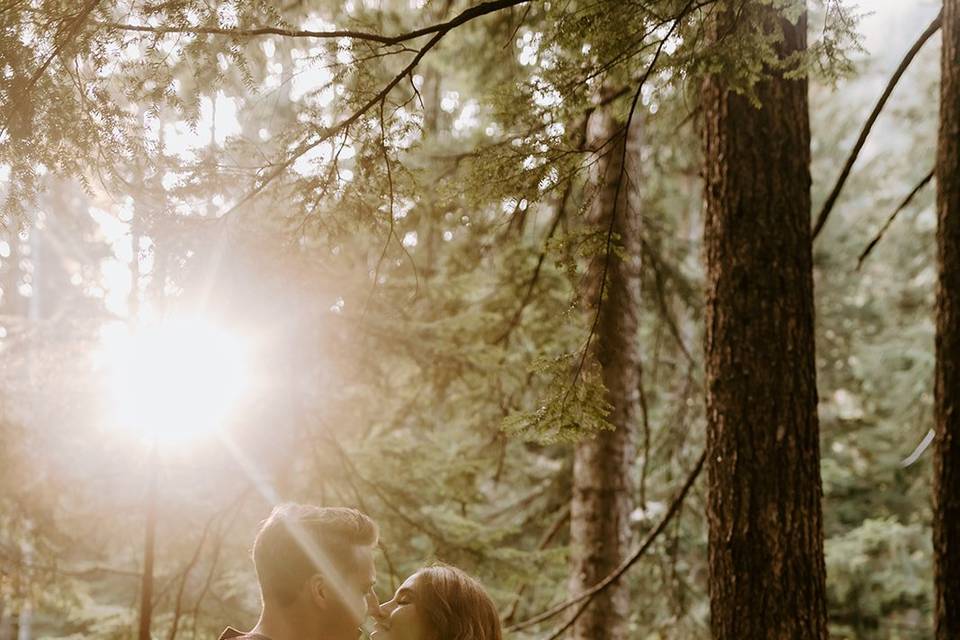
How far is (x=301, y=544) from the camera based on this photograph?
254cm

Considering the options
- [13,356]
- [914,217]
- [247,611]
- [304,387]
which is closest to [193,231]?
[304,387]

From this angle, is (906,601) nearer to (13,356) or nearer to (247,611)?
(247,611)

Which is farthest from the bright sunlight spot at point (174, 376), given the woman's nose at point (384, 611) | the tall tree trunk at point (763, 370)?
the tall tree trunk at point (763, 370)

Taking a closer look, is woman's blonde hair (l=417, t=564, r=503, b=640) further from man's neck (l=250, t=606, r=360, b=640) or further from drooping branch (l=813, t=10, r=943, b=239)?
drooping branch (l=813, t=10, r=943, b=239)

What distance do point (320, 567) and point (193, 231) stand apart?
1825mm

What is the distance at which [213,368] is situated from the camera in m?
5.63

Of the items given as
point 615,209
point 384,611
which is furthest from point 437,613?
point 615,209

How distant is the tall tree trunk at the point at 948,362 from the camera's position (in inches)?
141

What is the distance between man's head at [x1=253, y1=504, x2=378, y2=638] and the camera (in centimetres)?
249

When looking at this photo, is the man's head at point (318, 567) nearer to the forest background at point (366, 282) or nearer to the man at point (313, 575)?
the man at point (313, 575)

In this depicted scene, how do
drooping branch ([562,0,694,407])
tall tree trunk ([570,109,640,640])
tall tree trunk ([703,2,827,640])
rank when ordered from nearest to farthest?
drooping branch ([562,0,694,407]), tall tree trunk ([703,2,827,640]), tall tree trunk ([570,109,640,640])

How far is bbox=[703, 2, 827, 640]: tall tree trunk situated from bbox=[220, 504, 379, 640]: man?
1.77 meters

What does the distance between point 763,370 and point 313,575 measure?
2.20 m

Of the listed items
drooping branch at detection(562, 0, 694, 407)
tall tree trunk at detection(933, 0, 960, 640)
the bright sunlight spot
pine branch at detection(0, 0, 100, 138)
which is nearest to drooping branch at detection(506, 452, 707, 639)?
drooping branch at detection(562, 0, 694, 407)
